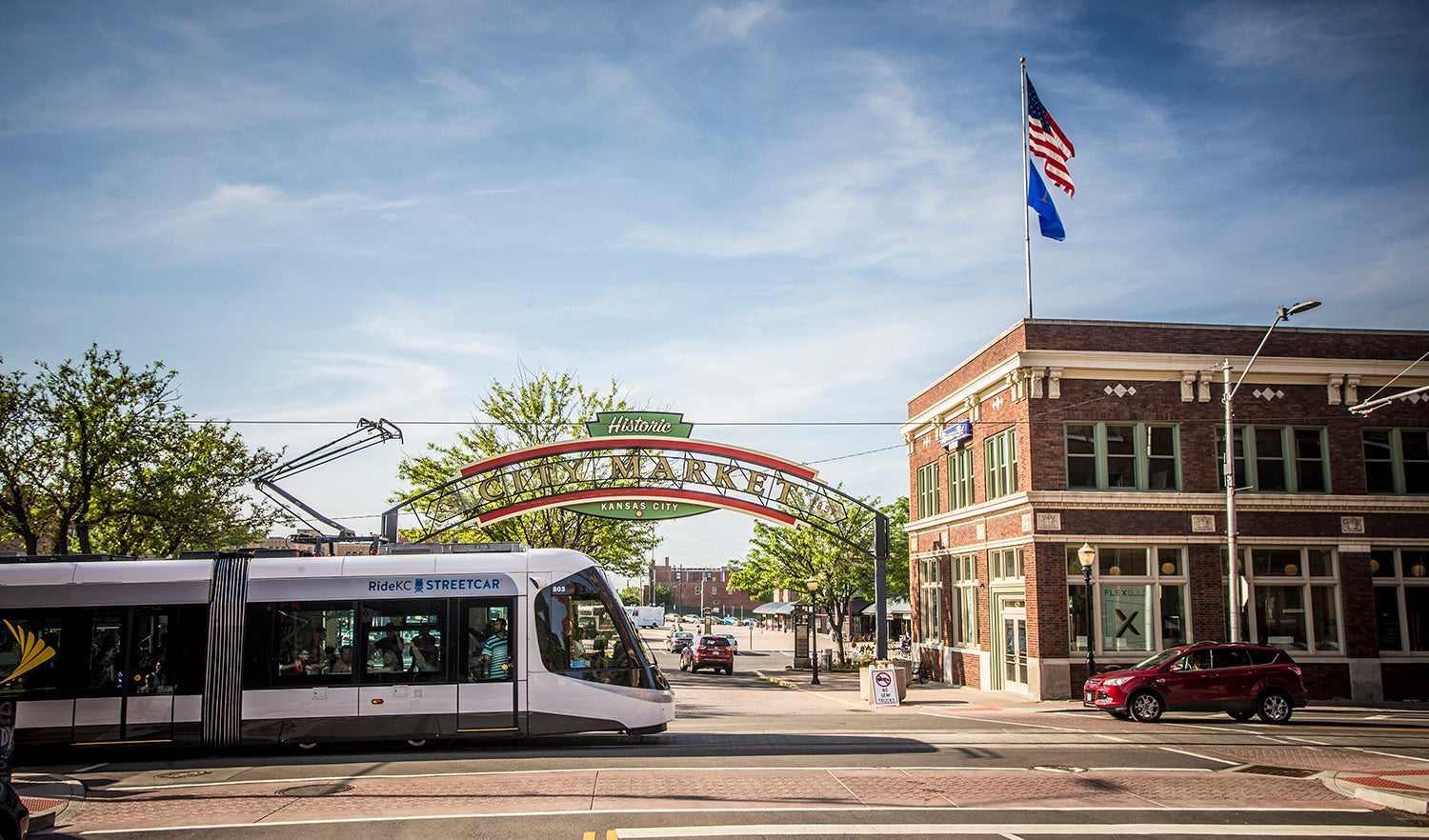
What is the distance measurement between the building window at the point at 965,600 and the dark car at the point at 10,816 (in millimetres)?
28020

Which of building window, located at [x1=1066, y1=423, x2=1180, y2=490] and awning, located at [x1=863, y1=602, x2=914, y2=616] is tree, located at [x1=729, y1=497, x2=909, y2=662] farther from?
building window, located at [x1=1066, y1=423, x2=1180, y2=490]

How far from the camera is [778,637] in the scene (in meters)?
100

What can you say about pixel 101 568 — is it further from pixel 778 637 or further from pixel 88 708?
pixel 778 637

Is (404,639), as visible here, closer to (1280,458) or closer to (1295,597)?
(1295,597)

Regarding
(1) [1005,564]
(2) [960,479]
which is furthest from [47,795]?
(2) [960,479]

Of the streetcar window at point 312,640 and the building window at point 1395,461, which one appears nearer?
the streetcar window at point 312,640

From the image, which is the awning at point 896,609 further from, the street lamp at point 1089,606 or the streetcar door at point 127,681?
the streetcar door at point 127,681

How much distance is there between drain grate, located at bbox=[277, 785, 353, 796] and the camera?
12.7 m

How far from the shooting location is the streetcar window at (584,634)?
53.8 ft

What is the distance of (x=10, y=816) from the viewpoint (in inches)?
334

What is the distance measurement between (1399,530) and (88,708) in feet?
105

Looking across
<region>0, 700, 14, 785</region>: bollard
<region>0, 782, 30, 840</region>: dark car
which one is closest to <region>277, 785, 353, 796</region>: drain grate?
<region>0, 700, 14, 785</region>: bollard

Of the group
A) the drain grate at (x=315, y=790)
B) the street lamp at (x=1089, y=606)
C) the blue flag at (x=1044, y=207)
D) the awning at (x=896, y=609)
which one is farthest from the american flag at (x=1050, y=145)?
the awning at (x=896, y=609)

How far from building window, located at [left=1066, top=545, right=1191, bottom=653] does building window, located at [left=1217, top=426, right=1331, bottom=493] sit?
10.8ft
